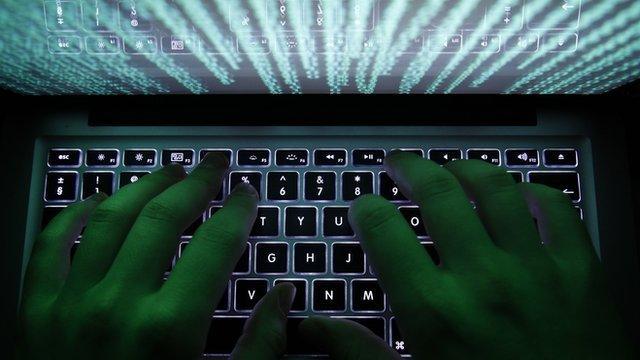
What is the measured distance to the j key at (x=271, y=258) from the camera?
2.10 ft

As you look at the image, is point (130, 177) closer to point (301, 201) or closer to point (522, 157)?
point (301, 201)

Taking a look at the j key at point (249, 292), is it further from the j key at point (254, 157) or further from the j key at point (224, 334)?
the j key at point (254, 157)

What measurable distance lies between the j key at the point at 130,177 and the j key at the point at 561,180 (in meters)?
0.60

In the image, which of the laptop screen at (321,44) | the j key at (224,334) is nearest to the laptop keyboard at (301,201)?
the j key at (224,334)

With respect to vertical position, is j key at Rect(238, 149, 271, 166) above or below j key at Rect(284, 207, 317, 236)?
above

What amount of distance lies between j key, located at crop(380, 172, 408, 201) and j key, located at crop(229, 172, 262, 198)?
0.62 ft

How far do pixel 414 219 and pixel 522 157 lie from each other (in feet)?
0.66

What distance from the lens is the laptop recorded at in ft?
1.82

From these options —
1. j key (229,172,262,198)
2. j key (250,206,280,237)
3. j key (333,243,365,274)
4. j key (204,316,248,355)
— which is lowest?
j key (204,316,248,355)

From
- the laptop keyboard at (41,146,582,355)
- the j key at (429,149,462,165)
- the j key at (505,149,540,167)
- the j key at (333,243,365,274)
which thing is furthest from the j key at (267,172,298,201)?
the j key at (505,149,540,167)

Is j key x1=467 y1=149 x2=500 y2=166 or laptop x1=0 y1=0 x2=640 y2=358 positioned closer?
laptop x1=0 y1=0 x2=640 y2=358

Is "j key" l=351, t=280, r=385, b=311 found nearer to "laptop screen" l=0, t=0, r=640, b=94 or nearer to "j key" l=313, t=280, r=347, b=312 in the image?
"j key" l=313, t=280, r=347, b=312

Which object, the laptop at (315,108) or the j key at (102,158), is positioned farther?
the j key at (102,158)

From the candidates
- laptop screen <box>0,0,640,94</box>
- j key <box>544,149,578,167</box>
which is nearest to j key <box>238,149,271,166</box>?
laptop screen <box>0,0,640,94</box>
